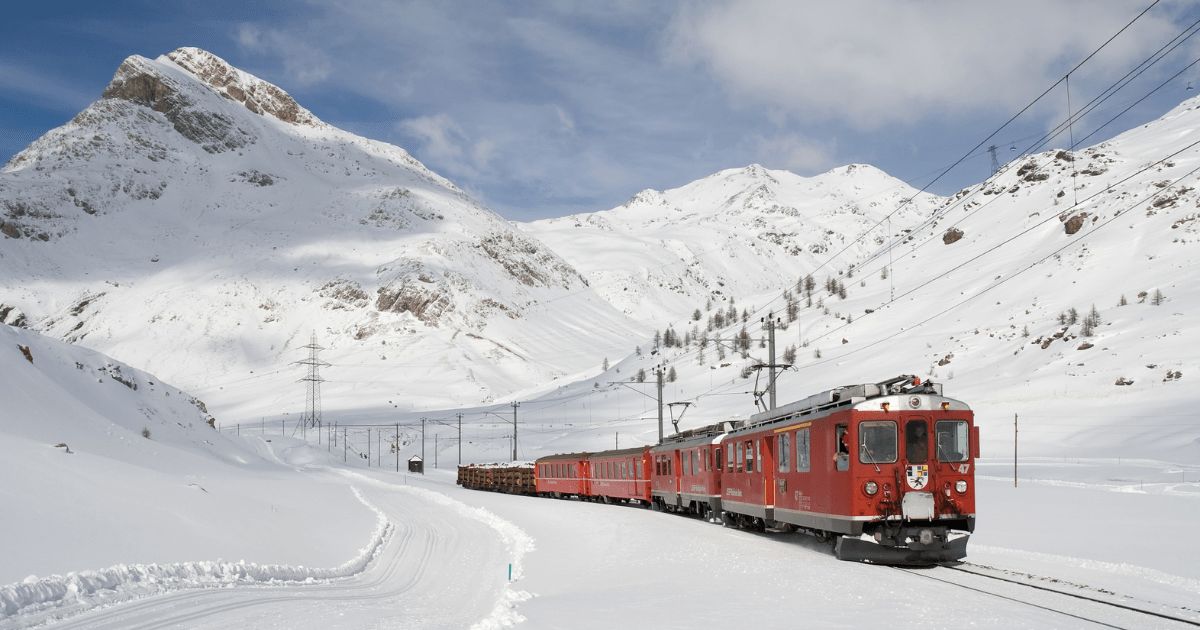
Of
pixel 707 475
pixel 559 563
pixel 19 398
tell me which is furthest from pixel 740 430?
pixel 19 398

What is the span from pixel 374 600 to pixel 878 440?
1065 cm

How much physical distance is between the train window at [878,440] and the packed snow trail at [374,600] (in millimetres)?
7669

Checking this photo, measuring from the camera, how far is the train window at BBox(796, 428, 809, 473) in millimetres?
19484

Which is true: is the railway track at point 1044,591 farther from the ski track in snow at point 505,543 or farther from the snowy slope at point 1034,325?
the snowy slope at point 1034,325

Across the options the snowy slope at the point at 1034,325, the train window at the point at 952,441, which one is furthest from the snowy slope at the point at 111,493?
the snowy slope at the point at 1034,325

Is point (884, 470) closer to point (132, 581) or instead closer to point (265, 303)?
point (132, 581)

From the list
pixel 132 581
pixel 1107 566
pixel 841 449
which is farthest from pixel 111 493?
pixel 1107 566

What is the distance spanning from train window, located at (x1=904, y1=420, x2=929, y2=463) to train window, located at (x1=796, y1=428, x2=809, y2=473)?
2.78 m

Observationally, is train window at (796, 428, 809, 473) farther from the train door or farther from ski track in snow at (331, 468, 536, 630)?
ski track in snow at (331, 468, 536, 630)

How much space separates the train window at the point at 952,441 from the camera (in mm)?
17188

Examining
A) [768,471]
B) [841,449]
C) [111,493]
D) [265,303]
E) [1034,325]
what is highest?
[265,303]

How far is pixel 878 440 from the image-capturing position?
17172 mm

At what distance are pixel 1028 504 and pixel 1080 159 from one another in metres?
113

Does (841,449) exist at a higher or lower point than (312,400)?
higher
